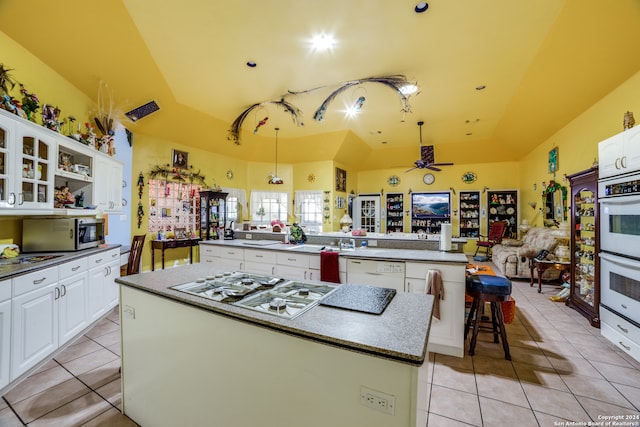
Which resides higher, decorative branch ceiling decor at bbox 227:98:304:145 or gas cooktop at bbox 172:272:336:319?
decorative branch ceiling decor at bbox 227:98:304:145

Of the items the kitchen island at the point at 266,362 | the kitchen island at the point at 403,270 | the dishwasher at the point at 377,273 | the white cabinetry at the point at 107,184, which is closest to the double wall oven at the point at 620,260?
the kitchen island at the point at 403,270

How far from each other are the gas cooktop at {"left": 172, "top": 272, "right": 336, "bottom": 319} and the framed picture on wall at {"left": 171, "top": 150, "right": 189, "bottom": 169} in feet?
15.2

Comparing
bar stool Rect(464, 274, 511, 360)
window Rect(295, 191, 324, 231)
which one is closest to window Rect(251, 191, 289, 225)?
window Rect(295, 191, 324, 231)

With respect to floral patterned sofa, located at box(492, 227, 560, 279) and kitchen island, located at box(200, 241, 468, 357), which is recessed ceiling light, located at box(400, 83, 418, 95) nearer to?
kitchen island, located at box(200, 241, 468, 357)

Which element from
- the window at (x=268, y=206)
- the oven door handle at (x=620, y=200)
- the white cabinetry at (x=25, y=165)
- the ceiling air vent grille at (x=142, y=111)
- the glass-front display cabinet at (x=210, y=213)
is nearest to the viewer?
the white cabinetry at (x=25, y=165)

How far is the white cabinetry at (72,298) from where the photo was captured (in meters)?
2.53

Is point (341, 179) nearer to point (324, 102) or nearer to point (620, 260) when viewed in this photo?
point (324, 102)

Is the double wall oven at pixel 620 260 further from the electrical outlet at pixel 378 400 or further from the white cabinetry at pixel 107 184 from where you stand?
the white cabinetry at pixel 107 184

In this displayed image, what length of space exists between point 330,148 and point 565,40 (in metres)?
4.73

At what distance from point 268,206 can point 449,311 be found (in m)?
5.94

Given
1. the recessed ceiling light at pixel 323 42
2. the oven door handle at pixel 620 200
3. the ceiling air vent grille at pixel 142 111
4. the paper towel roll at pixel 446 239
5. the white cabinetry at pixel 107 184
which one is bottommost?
the paper towel roll at pixel 446 239

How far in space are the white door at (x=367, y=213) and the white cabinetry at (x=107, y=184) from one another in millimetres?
6846

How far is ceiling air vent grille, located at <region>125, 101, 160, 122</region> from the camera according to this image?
175 inches

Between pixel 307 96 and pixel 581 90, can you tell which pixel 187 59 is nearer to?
pixel 307 96
